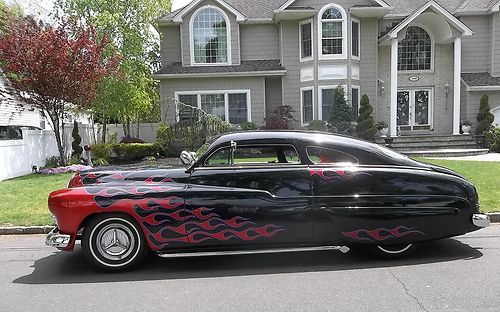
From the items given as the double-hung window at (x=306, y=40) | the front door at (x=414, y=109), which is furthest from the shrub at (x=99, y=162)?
the front door at (x=414, y=109)

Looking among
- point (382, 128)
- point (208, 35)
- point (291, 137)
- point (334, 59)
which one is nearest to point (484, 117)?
point (382, 128)

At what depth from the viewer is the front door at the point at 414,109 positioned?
68.1 feet

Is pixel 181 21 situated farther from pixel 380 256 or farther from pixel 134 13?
pixel 380 256

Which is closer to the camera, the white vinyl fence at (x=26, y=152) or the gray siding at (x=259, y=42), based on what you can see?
the white vinyl fence at (x=26, y=152)

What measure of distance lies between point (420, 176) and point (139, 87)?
17.5m

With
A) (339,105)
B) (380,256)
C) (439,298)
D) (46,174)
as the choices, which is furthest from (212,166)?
(339,105)

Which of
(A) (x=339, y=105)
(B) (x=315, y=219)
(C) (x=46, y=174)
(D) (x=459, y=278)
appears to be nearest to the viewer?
(D) (x=459, y=278)

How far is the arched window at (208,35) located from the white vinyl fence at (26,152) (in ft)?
24.2

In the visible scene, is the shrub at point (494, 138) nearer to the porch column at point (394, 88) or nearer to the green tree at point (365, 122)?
the porch column at point (394, 88)

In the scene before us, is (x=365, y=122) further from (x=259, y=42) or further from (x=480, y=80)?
(x=480, y=80)

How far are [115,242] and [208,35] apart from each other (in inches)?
658

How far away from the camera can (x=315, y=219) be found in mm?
4805

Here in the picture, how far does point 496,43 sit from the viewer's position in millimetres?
20031

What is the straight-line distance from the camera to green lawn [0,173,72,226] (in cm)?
722
